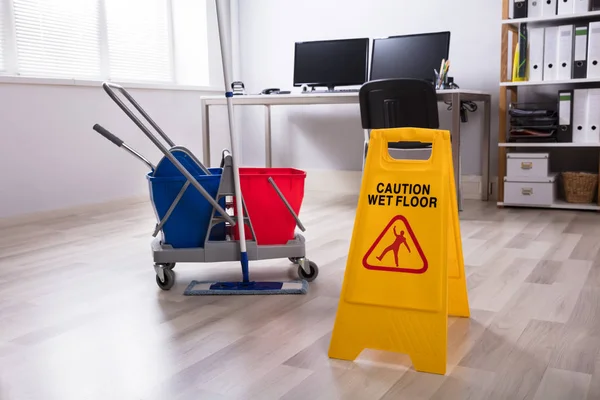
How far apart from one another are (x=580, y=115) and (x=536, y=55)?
16.7 inches

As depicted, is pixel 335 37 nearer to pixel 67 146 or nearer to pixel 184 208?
pixel 67 146

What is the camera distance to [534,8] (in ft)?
12.0

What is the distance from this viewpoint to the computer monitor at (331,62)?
14.1 feet

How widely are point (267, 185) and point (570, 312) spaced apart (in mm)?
1030

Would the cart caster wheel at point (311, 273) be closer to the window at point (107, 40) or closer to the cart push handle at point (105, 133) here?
the cart push handle at point (105, 133)

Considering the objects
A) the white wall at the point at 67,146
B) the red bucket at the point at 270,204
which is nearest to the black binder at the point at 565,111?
the red bucket at the point at 270,204

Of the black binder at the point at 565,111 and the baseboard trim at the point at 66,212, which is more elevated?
the black binder at the point at 565,111

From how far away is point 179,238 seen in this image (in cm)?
222

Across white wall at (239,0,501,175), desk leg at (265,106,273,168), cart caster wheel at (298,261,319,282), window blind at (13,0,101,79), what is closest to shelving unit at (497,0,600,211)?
white wall at (239,0,501,175)

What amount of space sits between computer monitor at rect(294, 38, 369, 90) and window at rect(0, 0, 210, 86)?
93cm

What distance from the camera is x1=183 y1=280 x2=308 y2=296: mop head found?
210 centimetres

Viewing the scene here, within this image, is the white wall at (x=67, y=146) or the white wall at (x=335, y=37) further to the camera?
the white wall at (x=335, y=37)

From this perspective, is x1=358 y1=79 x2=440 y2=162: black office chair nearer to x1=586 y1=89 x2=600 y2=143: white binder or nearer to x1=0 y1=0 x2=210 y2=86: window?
x1=586 y1=89 x2=600 y2=143: white binder

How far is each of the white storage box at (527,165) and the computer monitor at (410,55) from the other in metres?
0.72
